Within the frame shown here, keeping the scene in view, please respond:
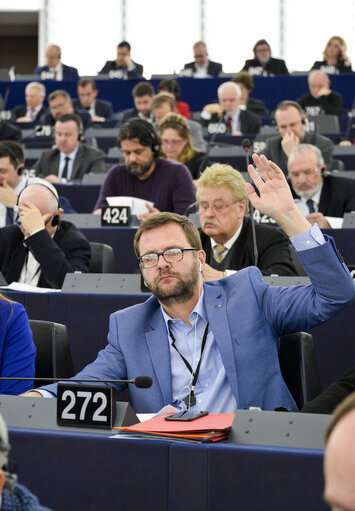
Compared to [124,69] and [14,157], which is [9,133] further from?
[124,69]

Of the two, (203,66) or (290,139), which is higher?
(203,66)

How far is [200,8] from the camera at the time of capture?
1650 centimetres

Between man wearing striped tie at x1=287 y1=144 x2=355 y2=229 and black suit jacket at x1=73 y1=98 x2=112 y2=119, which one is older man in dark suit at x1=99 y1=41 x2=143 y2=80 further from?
man wearing striped tie at x1=287 y1=144 x2=355 y2=229

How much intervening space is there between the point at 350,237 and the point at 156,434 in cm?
257

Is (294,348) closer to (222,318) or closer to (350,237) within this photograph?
(222,318)

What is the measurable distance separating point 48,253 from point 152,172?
64.1 inches

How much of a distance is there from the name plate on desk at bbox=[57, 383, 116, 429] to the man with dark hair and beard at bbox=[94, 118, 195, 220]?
3.52m

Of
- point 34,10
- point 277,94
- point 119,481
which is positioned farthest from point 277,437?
point 34,10

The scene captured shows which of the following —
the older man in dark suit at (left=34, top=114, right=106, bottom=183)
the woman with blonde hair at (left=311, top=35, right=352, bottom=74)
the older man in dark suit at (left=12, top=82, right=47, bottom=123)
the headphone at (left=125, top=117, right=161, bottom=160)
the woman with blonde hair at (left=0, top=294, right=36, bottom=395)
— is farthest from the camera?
the woman with blonde hair at (left=311, top=35, right=352, bottom=74)

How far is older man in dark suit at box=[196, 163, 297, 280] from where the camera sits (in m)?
3.72

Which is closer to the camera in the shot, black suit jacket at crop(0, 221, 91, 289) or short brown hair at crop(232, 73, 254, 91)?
black suit jacket at crop(0, 221, 91, 289)

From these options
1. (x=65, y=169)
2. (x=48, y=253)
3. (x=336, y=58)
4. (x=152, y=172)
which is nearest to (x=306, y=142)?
(x=152, y=172)

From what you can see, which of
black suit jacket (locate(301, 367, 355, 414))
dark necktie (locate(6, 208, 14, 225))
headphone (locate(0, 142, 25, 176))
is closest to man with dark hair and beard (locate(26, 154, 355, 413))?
black suit jacket (locate(301, 367, 355, 414))

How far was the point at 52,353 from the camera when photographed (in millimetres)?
2785
